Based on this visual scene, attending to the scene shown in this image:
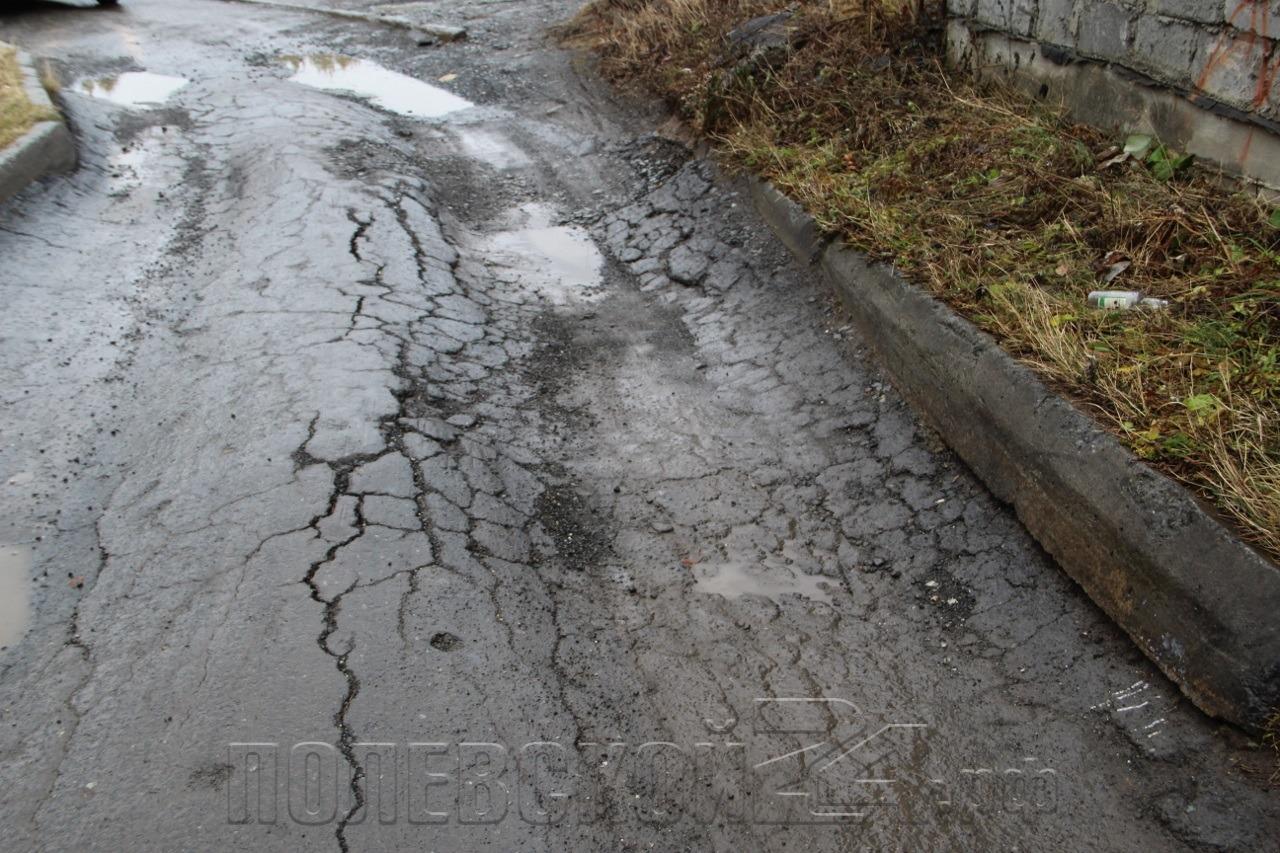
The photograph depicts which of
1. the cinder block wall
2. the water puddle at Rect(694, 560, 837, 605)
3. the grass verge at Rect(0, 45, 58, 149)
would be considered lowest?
the water puddle at Rect(694, 560, 837, 605)

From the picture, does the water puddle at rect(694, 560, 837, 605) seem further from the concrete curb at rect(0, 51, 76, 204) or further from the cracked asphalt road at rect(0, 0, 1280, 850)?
the concrete curb at rect(0, 51, 76, 204)

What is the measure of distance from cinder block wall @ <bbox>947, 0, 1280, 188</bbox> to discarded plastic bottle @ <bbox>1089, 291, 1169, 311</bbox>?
883 mm

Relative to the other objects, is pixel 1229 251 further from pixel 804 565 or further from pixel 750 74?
pixel 750 74

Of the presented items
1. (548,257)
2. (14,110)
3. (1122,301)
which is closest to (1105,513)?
(1122,301)

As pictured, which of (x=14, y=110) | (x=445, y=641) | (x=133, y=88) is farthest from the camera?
(x=133, y=88)

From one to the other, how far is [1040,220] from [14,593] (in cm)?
446

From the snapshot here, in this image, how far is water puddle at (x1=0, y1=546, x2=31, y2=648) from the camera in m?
3.04

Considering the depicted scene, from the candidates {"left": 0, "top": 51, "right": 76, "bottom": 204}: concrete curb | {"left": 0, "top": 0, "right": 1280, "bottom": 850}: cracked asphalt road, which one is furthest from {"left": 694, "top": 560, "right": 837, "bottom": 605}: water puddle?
{"left": 0, "top": 51, "right": 76, "bottom": 204}: concrete curb

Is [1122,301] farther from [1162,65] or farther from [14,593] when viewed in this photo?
[14,593]

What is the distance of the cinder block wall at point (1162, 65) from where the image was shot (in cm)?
404

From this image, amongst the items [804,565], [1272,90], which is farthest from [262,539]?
[1272,90]

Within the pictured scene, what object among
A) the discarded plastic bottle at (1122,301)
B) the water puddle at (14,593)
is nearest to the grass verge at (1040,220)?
the discarded plastic bottle at (1122,301)

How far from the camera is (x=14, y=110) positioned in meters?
6.78

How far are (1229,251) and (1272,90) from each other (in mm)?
749
